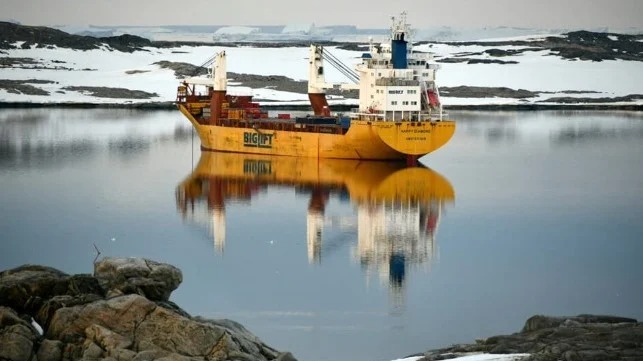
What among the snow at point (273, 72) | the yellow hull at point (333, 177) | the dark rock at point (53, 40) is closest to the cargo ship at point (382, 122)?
the yellow hull at point (333, 177)

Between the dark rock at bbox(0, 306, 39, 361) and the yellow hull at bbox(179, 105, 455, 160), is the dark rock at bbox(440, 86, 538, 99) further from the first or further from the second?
the dark rock at bbox(0, 306, 39, 361)

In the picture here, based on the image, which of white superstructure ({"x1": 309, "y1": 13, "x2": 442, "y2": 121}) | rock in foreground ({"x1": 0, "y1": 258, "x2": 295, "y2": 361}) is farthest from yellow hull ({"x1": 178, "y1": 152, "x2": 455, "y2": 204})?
rock in foreground ({"x1": 0, "y1": 258, "x2": 295, "y2": 361})

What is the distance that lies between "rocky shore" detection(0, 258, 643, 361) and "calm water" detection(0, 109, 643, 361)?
1573mm

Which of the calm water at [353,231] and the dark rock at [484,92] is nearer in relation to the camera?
the calm water at [353,231]

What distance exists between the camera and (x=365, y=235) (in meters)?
19.6

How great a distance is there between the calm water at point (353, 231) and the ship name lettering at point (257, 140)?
0.71m

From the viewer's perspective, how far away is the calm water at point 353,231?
13.8 m

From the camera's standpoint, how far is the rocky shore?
9953mm

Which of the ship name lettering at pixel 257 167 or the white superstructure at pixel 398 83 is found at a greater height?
the white superstructure at pixel 398 83

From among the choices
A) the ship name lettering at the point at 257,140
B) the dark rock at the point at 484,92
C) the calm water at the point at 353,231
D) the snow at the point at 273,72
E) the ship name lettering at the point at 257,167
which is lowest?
the calm water at the point at 353,231

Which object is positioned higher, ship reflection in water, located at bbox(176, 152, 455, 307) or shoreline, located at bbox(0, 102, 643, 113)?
shoreline, located at bbox(0, 102, 643, 113)

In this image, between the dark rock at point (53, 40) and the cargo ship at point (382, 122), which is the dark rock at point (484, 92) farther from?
the cargo ship at point (382, 122)

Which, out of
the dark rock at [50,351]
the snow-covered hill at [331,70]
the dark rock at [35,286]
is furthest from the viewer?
the snow-covered hill at [331,70]

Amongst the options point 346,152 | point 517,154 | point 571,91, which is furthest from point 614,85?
point 346,152
